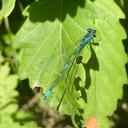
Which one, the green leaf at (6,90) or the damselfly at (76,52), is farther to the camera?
the green leaf at (6,90)

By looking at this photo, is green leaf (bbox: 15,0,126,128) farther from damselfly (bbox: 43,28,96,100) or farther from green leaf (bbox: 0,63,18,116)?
green leaf (bbox: 0,63,18,116)

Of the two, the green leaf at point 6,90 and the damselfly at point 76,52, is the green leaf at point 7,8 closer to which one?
the damselfly at point 76,52

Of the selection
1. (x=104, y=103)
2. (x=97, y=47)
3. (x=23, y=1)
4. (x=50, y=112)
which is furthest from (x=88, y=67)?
(x=50, y=112)

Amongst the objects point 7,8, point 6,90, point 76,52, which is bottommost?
point 6,90

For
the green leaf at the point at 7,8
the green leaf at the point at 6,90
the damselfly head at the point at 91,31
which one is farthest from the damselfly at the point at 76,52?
the green leaf at the point at 6,90

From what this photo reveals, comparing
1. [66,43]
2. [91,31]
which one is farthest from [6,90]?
[91,31]

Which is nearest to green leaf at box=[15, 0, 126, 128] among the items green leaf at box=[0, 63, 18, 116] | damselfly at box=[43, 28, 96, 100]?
damselfly at box=[43, 28, 96, 100]

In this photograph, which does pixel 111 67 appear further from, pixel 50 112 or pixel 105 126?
pixel 50 112

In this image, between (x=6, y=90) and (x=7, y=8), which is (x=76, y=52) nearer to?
(x=7, y=8)
